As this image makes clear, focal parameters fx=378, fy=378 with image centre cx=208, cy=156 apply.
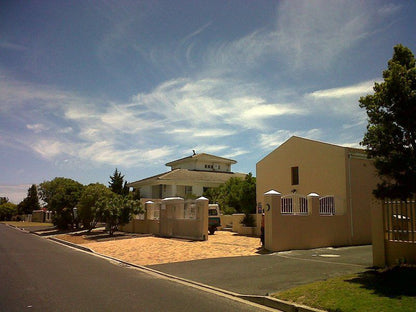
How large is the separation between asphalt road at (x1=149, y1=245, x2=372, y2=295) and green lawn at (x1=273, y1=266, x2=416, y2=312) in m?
1.01

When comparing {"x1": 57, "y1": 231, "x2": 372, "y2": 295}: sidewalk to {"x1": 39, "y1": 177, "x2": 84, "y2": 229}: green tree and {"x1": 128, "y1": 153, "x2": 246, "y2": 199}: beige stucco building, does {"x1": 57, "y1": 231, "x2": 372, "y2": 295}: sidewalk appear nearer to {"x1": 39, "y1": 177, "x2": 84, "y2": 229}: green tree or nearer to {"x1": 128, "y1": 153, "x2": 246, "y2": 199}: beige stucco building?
{"x1": 39, "y1": 177, "x2": 84, "y2": 229}: green tree

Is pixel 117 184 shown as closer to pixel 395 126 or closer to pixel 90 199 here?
pixel 90 199

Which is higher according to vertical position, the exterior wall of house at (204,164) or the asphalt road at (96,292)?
the exterior wall of house at (204,164)

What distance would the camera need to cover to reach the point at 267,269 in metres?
12.6

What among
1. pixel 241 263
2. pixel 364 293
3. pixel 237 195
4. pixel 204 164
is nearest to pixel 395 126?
pixel 364 293

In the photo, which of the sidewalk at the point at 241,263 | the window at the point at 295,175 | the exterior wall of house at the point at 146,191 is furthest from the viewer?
the exterior wall of house at the point at 146,191

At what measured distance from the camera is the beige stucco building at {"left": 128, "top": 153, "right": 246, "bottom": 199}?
42.2 m

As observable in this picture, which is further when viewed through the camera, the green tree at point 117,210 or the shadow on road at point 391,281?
the green tree at point 117,210

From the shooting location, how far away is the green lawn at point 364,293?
7.06 m

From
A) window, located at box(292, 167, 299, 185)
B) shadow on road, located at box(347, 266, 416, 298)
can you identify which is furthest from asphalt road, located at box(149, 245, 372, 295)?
window, located at box(292, 167, 299, 185)

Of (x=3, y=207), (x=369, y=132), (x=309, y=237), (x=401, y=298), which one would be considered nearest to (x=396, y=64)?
(x=369, y=132)

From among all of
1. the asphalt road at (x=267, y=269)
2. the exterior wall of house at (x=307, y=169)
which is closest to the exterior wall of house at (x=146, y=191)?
the exterior wall of house at (x=307, y=169)

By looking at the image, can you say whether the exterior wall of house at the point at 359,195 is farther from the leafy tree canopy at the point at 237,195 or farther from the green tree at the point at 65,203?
the green tree at the point at 65,203

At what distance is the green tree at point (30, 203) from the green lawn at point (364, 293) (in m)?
96.1
